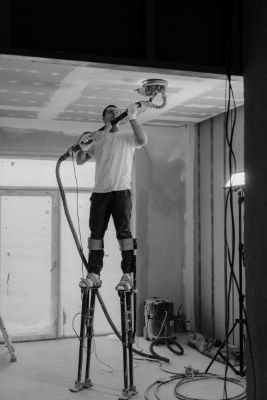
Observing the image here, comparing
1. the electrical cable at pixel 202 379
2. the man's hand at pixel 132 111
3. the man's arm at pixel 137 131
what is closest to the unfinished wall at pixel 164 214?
the electrical cable at pixel 202 379

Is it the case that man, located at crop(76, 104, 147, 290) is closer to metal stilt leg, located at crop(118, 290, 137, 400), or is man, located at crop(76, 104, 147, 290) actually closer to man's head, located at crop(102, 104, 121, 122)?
man's head, located at crop(102, 104, 121, 122)

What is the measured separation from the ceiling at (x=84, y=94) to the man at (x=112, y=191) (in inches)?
15.3

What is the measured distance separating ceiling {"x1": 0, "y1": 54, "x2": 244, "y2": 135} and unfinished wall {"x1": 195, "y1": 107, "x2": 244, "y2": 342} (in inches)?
12.5

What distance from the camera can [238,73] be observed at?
2740 millimetres

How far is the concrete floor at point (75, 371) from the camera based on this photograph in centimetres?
403

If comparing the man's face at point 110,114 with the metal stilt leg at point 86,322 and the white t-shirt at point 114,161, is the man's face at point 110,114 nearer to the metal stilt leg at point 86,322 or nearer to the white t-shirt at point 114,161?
the white t-shirt at point 114,161

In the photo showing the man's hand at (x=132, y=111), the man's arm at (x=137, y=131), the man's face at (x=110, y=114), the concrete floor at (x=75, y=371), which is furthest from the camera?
the concrete floor at (x=75, y=371)

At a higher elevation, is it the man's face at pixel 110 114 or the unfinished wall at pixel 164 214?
the man's face at pixel 110 114

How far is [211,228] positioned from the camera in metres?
5.79

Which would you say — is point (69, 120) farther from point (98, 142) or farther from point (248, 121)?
point (248, 121)

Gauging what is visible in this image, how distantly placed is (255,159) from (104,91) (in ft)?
6.61

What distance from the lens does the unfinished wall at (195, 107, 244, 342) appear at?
5488 mm

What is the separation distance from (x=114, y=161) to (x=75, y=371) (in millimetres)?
2014

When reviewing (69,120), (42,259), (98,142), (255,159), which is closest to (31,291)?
(42,259)
